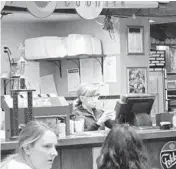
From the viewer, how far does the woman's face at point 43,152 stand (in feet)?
8.72

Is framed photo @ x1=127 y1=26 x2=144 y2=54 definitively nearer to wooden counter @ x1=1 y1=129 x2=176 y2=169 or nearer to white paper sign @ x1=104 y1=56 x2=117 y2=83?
white paper sign @ x1=104 y1=56 x2=117 y2=83

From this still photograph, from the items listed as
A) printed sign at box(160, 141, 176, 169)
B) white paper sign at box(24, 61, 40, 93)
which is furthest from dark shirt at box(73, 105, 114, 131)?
white paper sign at box(24, 61, 40, 93)

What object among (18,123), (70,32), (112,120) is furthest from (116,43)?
(18,123)

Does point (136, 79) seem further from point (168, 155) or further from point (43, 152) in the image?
point (43, 152)

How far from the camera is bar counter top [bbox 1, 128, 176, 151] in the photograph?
3701 millimetres

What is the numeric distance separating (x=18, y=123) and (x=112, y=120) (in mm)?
1351

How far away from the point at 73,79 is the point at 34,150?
467cm

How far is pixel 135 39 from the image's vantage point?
22.9ft

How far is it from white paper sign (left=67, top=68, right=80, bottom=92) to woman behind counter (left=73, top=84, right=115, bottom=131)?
2220mm

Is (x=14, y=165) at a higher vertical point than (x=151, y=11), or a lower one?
lower

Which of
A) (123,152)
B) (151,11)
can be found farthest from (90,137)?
(151,11)

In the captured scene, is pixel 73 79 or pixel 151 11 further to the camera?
pixel 73 79

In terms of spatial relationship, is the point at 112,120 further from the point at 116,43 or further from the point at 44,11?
the point at 116,43

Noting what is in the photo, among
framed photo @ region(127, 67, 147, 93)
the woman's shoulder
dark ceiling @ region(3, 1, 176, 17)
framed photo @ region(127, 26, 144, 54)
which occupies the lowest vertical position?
Result: the woman's shoulder
